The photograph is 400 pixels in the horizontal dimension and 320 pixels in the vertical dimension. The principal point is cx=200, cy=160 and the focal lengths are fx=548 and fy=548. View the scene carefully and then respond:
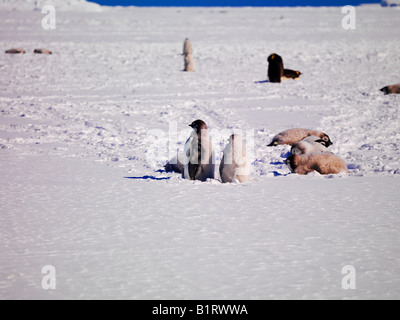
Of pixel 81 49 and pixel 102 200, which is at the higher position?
pixel 81 49

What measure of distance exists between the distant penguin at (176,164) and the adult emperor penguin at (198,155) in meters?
0.39

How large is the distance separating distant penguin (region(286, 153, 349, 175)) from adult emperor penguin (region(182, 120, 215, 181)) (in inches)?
44.1

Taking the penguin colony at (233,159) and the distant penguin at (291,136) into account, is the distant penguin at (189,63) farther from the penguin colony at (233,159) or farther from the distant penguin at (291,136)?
the penguin colony at (233,159)

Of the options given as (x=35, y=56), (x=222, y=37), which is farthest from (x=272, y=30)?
(x=35, y=56)

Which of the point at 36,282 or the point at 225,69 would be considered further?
the point at 225,69

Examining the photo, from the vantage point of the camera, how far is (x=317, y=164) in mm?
6402

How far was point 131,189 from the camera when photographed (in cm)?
555

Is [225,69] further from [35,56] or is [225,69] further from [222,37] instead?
[222,37]

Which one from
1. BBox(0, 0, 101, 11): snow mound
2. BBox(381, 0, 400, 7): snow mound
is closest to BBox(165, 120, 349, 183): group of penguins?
BBox(0, 0, 101, 11): snow mound

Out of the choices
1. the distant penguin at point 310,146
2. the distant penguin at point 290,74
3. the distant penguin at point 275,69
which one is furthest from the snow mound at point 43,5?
the distant penguin at point 310,146

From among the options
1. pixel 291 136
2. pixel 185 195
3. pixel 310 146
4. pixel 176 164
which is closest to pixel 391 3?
pixel 291 136

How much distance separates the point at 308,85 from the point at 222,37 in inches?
620
